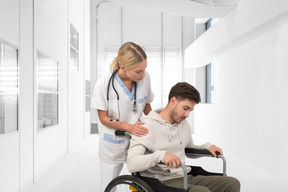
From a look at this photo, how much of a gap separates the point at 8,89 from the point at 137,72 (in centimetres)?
162

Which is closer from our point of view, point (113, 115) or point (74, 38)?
point (113, 115)

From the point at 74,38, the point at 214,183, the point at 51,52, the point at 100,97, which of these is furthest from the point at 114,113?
the point at 74,38

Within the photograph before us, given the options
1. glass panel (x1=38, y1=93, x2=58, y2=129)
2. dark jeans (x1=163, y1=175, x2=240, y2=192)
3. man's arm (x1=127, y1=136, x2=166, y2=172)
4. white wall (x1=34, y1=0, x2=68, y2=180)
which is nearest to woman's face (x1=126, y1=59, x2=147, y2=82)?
man's arm (x1=127, y1=136, x2=166, y2=172)

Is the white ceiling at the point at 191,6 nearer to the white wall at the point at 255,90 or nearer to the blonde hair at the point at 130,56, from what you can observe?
the white wall at the point at 255,90

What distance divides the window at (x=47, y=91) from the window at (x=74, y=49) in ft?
4.85

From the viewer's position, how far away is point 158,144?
1.88 m

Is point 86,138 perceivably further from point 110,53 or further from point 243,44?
point 243,44

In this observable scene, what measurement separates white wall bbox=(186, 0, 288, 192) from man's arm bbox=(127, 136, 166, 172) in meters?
2.13

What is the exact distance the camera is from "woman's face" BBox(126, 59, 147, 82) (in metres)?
1.93

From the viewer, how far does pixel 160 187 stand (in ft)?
5.23

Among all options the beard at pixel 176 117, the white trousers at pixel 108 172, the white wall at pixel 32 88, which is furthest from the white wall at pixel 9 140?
the beard at pixel 176 117

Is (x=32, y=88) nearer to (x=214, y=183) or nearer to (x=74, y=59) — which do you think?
(x=214, y=183)

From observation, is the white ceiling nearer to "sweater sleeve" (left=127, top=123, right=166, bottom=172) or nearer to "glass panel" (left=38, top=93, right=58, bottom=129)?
"glass panel" (left=38, top=93, right=58, bottom=129)

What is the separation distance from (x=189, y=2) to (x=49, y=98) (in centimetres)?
243
